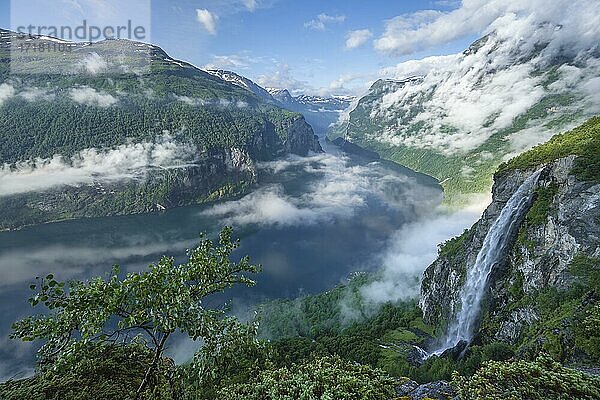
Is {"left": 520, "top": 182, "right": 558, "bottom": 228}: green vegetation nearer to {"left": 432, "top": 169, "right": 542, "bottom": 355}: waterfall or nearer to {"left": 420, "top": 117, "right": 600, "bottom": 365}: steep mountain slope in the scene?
{"left": 420, "top": 117, "right": 600, "bottom": 365}: steep mountain slope

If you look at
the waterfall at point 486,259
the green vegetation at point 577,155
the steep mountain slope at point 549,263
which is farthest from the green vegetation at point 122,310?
the waterfall at point 486,259

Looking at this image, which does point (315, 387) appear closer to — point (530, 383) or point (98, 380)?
point (530, 383)

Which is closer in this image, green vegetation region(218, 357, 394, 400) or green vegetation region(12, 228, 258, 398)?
green vegetation region(12, 228, 258, 398)

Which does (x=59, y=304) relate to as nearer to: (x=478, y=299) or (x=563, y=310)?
(x=563, y=310)

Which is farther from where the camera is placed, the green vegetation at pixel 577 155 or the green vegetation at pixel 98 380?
the green vegetation at pixel 577 155

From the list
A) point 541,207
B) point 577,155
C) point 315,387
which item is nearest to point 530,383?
point 315,387

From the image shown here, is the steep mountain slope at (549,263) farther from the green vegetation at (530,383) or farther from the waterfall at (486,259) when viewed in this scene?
the green vegetation at (530,383)

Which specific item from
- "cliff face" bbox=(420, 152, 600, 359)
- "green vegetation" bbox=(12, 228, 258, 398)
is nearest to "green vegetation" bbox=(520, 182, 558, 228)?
"cliff face" bbox=(420, 152, 600, 359)
